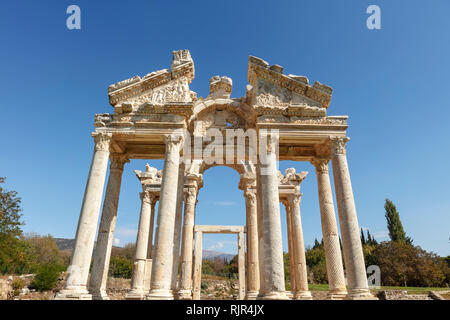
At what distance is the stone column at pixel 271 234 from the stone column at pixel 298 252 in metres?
6.53

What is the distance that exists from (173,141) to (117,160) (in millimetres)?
4840

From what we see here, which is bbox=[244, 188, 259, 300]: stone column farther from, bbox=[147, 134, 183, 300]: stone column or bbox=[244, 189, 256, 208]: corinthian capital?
bbox=[147, 134, 183, 300]: stone column

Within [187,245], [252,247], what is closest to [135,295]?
[187,245]

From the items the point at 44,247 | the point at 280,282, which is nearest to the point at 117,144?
the point at 280,282

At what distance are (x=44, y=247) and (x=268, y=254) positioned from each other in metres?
75.3

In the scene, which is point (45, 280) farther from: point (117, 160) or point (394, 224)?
point (394, 224)

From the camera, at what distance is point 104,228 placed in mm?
14312

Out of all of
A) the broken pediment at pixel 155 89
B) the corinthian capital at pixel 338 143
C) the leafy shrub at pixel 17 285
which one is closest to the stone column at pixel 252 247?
the corinthian capital at pixel 338 143

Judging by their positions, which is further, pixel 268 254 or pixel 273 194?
pixel 273 194

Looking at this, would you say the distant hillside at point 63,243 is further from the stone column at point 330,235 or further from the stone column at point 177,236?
the stone column at point 330,235

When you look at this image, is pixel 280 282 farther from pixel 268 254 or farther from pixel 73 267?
pixel 73 267

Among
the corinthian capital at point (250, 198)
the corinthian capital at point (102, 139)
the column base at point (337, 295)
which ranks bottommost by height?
the column base at point (337, 295)

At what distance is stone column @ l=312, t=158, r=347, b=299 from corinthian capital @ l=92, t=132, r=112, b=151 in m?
12.0

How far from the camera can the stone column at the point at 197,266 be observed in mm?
17922
